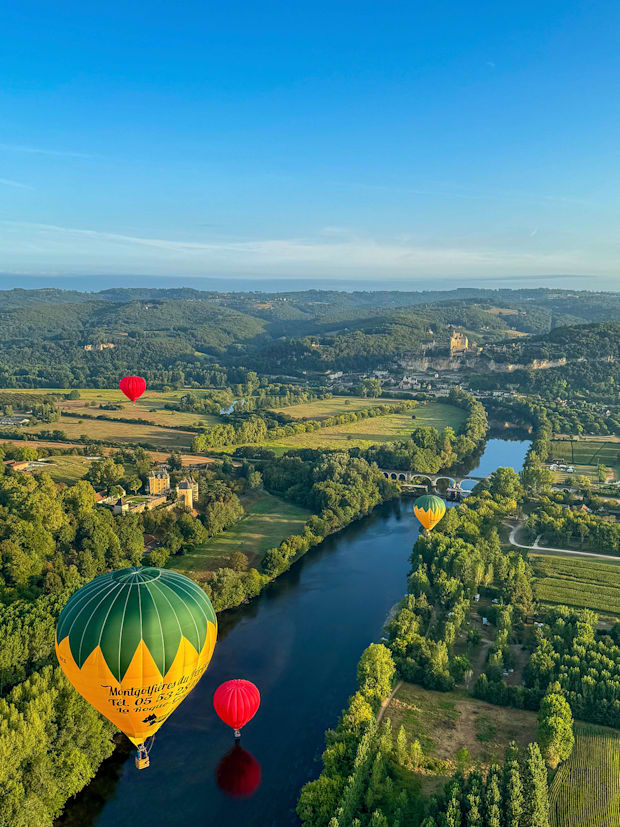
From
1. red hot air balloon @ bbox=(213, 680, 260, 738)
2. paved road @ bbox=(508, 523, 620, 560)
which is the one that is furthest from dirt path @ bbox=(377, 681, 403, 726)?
paved road @ bbox=(508, 523, 620, 560)

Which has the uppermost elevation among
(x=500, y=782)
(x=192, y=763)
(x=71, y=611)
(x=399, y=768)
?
(x=71, y=611)

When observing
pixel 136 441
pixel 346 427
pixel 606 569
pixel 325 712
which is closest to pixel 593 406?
pixel 346 427

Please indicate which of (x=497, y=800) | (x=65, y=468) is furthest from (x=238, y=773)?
(x=65, y=468)

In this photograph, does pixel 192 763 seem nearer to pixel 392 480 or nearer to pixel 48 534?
pixel 48 534

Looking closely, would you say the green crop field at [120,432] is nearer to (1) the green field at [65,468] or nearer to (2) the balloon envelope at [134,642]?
(1) the green field at [65,468]

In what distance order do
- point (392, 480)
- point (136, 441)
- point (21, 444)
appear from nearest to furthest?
point (392, 480)
point (21, 444)
point (136, 441)

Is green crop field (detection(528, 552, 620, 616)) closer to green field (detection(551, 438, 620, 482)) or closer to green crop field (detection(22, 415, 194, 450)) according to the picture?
green field (detection(551, 438, 620, 482))
